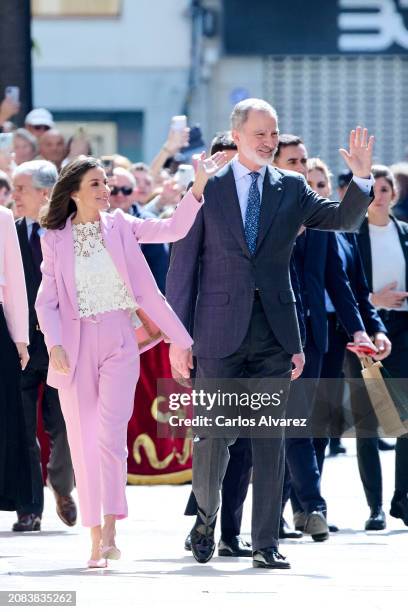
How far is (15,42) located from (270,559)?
6812 millimetres

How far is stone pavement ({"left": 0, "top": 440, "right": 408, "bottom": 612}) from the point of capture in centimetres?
775

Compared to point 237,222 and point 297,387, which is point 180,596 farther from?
point 297,387

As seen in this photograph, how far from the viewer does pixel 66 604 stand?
7.56 metres

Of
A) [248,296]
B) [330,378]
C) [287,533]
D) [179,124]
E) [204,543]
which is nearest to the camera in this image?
[248,296]

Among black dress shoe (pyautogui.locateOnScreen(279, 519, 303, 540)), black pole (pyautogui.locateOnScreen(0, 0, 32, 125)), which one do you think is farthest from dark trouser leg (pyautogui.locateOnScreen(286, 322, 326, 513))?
black pole (pyautogui.locateOnScreen(0, 0, 32, 125))

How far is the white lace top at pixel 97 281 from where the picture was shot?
9086 millimetres

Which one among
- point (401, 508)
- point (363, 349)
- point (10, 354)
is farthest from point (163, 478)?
point (10, 354)

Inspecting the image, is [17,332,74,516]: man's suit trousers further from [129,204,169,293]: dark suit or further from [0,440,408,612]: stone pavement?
[129,204,169,293]: dark suit

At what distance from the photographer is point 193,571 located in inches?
347

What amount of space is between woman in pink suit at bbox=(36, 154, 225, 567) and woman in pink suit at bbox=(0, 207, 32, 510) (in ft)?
2.65

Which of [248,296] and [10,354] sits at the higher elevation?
[248,296]

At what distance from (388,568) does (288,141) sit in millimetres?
2489

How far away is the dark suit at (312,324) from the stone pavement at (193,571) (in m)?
0.27

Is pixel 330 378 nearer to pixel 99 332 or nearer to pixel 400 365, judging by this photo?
pixel 400 365
